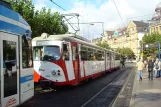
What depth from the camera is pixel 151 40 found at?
83062mm

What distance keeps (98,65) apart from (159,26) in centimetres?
8670

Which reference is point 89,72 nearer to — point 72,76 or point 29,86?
point 72,76

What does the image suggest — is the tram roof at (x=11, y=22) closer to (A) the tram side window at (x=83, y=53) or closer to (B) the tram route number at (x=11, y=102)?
(B) the tram route number at (x=11, y=102)

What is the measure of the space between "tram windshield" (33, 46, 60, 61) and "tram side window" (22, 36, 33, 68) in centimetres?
524

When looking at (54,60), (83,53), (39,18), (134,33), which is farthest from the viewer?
(134,33)

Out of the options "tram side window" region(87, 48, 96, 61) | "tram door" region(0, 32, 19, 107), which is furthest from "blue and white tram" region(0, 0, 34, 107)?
"tram side window" region(87, 48, 96, 61)

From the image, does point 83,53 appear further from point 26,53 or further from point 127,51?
point 127,51

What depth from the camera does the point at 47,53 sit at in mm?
17531

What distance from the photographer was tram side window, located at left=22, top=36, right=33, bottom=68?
11077 millimetres

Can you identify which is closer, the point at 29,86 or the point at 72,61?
the point at 29,86

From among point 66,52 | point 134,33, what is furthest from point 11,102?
point 134,33

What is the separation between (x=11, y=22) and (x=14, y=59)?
1.14 m

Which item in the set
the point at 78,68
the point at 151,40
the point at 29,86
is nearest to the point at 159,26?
the point at 151,40

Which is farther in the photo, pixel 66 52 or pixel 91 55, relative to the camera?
pixel 91 55
